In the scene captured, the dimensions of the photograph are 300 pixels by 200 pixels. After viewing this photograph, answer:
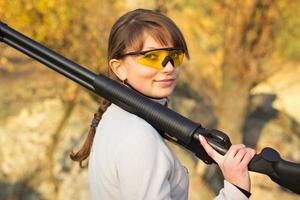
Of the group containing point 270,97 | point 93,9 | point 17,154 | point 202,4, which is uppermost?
point 202,4

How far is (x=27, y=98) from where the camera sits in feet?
28.0

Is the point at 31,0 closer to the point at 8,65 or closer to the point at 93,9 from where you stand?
the point at 93,9

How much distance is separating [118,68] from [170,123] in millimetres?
402

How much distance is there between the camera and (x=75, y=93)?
8.53m

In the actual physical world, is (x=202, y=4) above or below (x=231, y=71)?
above

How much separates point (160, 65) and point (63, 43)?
6.23 meters

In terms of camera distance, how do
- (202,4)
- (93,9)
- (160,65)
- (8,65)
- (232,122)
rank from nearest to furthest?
(160,65)
(93,9)
(8,65)
(232,122)
(202,4)

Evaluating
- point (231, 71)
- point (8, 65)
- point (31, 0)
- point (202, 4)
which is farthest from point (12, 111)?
point (202, 4)

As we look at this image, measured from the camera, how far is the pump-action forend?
1896mm

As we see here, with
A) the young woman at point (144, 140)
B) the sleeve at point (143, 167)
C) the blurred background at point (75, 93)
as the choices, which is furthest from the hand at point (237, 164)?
the blurred background at point (75, 93)

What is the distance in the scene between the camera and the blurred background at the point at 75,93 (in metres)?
7.70

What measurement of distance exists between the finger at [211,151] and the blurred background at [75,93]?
5.77 meters

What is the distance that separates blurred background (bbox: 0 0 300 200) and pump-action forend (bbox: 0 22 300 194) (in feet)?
17.1

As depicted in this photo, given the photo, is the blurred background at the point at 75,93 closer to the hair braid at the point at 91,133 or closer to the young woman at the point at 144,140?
the hair braid at the point at 91,133
